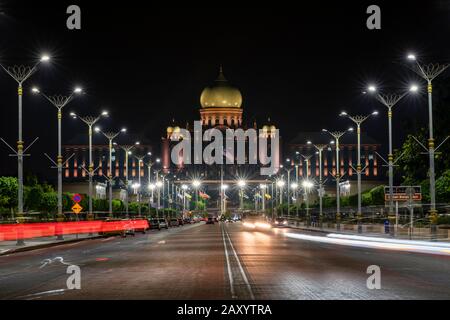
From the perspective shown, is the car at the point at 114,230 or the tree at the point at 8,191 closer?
the car at the point at 114,230

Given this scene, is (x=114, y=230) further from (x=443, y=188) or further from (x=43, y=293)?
(x=43, y=293)

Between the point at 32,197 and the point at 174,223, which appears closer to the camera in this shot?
the point at 32,197

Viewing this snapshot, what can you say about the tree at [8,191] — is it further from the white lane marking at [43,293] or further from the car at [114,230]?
the white lane marking at [43,293]

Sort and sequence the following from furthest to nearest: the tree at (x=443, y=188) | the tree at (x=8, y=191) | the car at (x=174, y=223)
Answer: the car at (x=174, y=223) → the tree at (x=8, y=191) → the tree at (x=443, y=188)

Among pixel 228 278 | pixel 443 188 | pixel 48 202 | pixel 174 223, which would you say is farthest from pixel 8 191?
pixel 228 278

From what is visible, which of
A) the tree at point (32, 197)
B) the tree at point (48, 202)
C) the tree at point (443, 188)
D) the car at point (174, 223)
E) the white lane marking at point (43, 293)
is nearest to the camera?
the white lane marking at point (43, 293)

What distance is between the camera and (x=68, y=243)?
176 ft

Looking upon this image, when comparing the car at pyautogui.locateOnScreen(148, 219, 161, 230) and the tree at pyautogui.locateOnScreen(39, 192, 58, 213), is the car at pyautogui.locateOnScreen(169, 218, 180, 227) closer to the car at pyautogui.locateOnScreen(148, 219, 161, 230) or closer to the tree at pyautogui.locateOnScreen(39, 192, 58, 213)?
the car at pyautogui.locateOnScreen(148, 219, 161, 230)

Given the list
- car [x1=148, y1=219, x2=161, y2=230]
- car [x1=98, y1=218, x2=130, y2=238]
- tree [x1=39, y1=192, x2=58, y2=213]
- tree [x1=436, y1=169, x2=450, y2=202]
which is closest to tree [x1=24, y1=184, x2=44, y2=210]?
tree [x1=39, y1=192, x2=58, y2=213]

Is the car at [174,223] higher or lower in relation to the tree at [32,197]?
lower

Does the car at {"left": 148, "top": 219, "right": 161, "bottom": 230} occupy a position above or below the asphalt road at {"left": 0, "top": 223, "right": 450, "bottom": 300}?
below

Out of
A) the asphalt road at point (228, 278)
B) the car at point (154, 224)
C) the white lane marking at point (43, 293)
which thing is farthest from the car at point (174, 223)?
the white lane marking at point (43, 293)

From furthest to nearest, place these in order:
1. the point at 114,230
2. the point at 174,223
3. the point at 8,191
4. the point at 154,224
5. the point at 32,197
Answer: the point at 174,223, the point at 154,224, the point at 32,197, the point at 8,191, the point at 114,230
